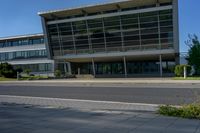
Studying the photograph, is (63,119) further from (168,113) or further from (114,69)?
(114,69)

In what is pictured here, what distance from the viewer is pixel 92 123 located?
8.53 meters

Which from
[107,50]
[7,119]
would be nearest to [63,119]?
[7,119]

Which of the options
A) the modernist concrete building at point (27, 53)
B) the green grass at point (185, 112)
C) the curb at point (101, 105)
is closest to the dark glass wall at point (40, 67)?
the modernist concrete building at point (27, 53)

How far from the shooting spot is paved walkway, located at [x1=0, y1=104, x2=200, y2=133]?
7.56 metres

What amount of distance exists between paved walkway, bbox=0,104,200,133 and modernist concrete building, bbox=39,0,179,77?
133 ft

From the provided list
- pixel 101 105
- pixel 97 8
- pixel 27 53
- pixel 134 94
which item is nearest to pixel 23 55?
pixel 27 53

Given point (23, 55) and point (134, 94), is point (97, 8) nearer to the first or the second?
point (23, 55)

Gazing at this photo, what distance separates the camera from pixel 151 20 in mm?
50062

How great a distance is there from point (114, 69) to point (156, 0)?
744 inches

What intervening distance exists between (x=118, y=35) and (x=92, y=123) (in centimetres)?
4513

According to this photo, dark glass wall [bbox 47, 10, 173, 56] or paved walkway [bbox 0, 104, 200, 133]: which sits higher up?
dark glass wall [bbox 47, 10, 173, 56]

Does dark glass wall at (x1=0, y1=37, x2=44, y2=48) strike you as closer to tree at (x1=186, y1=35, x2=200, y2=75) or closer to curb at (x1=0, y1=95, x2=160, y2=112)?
tree at (x1=186, y1=35, x2=200, y2=75)

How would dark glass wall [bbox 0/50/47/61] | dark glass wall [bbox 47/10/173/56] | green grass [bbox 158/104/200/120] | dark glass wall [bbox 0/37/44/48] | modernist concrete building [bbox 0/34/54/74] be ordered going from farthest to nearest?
dark glass wall [bbox 0/37/44/48] < dark glass wall [bbox 0/50/47/61] < modernist concrete building [bbox 0/34/54/74] < dark glass wall [bbox 47/10/173/56] < green grass [bbox 158/104/200/120]

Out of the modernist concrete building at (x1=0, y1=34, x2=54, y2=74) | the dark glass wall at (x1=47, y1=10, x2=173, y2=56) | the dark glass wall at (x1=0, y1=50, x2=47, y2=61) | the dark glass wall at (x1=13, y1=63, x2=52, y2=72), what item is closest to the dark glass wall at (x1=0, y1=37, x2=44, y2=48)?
the modernist concrete building at (x1=0, y1=34, x2=54, y2=74)
